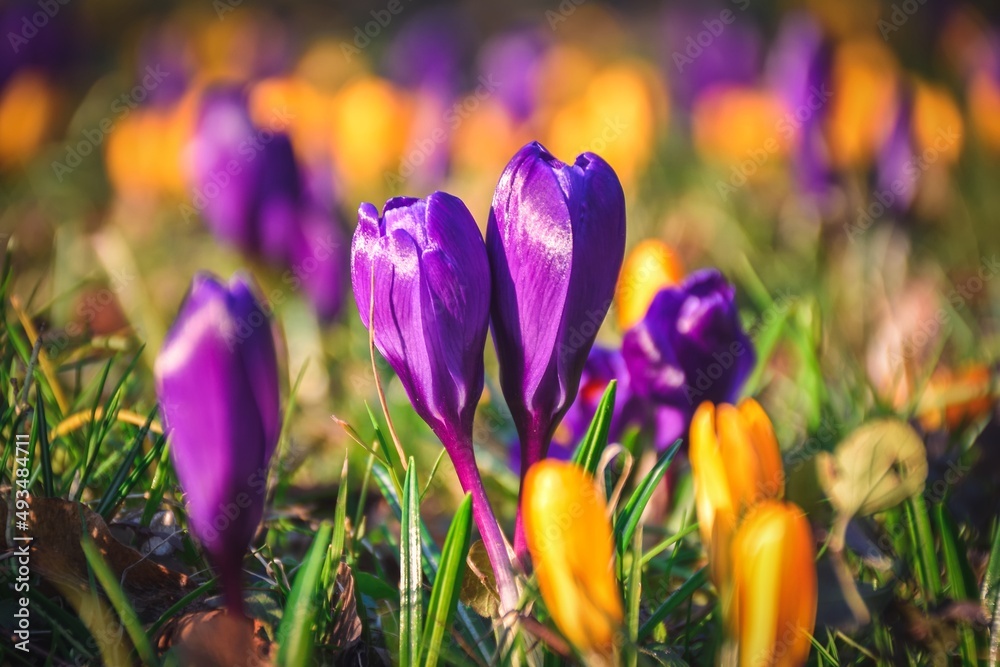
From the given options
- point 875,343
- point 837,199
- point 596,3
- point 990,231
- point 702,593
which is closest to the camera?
point 702,593

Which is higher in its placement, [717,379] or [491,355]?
[717,379]

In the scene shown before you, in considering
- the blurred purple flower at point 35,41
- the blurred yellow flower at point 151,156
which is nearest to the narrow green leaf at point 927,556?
the blurred yellow flower at point 151,156

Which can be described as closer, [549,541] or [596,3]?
[549,541]

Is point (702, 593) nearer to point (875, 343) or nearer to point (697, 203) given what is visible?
point (875, 343)

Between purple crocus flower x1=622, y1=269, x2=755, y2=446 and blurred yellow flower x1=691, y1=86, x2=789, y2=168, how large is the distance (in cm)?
191

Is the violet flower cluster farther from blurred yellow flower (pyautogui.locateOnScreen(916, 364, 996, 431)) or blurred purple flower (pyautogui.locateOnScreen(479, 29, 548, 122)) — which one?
blurred purple flower (pyautogui.locateOnScreen(479, 29, 548, 122))

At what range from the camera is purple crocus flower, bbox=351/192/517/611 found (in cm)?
75

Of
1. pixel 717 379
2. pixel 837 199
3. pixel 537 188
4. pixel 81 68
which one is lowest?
pixel 81 68

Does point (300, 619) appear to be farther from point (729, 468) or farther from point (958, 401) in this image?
point (958, 401)

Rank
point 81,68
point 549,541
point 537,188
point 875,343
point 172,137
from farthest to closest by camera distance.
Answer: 1. point 81,68
2. point 172,137
3. point 875,343
4. point 537,188
5. point 549,541

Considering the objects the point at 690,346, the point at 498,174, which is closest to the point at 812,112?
the point at 498,174

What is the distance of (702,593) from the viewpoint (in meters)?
1.04

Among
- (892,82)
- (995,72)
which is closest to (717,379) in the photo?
(892,82)

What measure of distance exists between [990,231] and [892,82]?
1.72 ft
